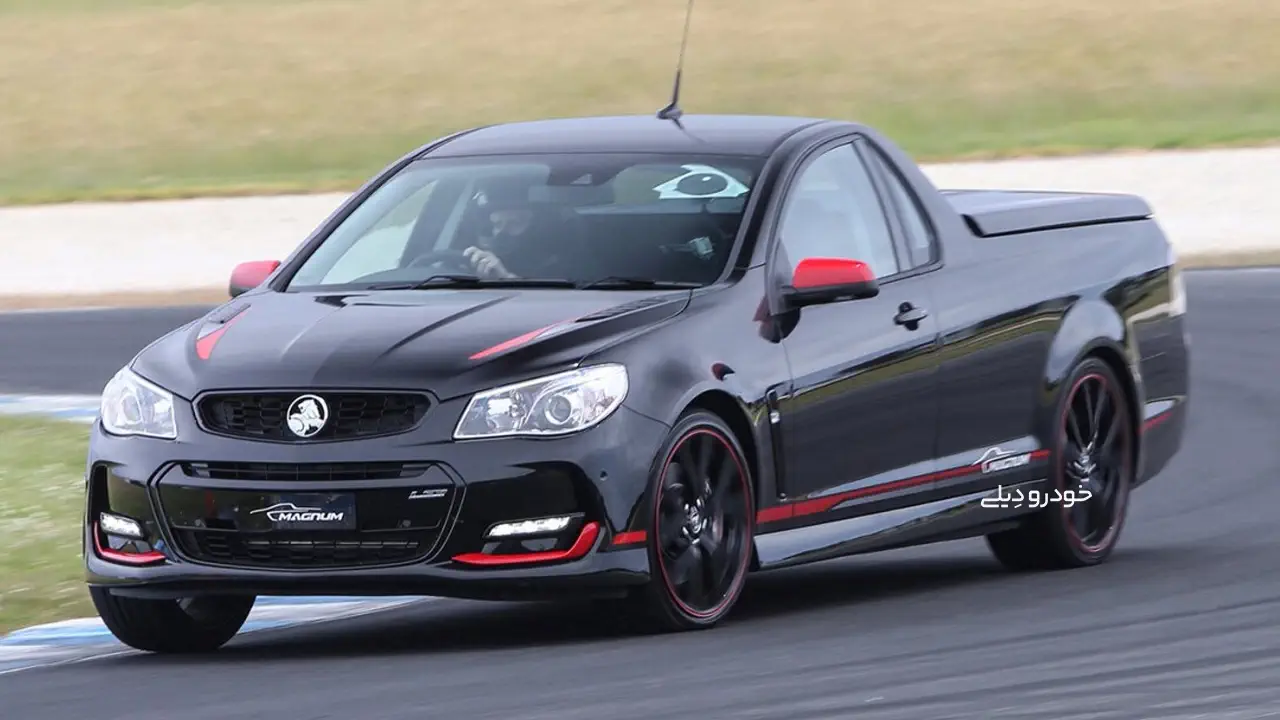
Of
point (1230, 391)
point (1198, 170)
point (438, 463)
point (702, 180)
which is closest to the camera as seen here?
point (438, 463)

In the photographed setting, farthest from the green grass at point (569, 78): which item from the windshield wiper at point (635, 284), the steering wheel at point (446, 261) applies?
the windshield wiper at point (635, 284)

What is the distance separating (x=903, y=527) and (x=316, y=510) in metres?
2.18

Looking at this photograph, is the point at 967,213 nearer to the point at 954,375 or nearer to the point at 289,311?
the point at 954,375

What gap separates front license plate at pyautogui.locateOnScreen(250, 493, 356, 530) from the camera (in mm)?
7414

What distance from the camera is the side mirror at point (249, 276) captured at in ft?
28.4

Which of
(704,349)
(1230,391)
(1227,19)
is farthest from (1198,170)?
(704,349)

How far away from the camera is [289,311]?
8117mm

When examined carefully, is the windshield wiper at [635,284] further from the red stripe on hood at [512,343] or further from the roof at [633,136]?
the roof at [633,136]

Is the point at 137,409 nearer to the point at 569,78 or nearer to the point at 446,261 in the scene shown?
the point at 446,261

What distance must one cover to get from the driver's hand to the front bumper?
1.02 m

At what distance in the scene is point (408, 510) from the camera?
742 cm

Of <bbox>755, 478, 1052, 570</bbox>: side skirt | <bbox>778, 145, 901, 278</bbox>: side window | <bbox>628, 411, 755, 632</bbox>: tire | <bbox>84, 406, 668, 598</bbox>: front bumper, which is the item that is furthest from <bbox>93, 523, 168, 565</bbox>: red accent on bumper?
<bbox>778, 145, 901, 278</bbox>: side window

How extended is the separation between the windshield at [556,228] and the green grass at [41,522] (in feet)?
4.83

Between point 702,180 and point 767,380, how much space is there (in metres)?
0.83
